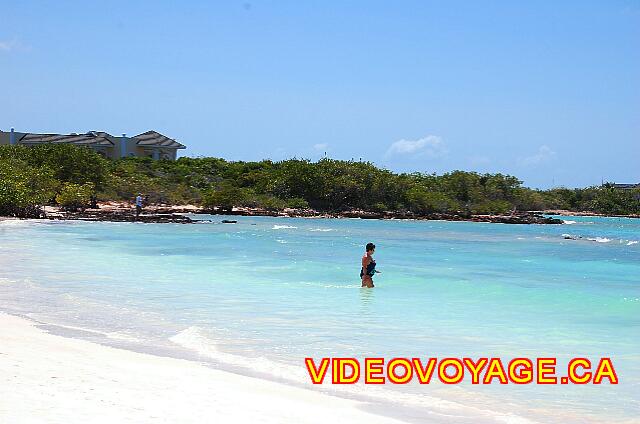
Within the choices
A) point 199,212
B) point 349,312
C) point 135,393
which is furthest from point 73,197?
point 135,393

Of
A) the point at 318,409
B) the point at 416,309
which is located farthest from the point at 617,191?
the point at 318,409

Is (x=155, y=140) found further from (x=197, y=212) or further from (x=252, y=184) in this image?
(x=197, y=212)

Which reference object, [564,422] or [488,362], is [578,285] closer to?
[488,362]

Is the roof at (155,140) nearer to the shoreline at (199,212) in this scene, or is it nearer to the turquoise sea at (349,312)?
the shoreline at (199,212)

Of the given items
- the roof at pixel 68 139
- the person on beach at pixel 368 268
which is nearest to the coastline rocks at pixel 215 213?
the roof at pixel 68 139

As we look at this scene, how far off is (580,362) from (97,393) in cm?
575

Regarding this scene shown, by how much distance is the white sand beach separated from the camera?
543 centimetres

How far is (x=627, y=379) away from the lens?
8078 mm

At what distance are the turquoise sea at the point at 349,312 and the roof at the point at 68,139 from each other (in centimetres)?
5003

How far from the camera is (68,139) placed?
73.2 m

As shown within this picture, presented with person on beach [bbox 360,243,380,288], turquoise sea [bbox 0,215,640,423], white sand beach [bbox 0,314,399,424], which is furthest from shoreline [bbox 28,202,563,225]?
white sand beach [bbox 0,314,399,424]

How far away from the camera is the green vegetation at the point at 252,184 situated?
1839 inches

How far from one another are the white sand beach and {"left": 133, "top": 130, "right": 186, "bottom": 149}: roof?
72.1 meters

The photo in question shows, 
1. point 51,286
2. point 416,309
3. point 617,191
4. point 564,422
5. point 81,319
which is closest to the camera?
point 564,422
